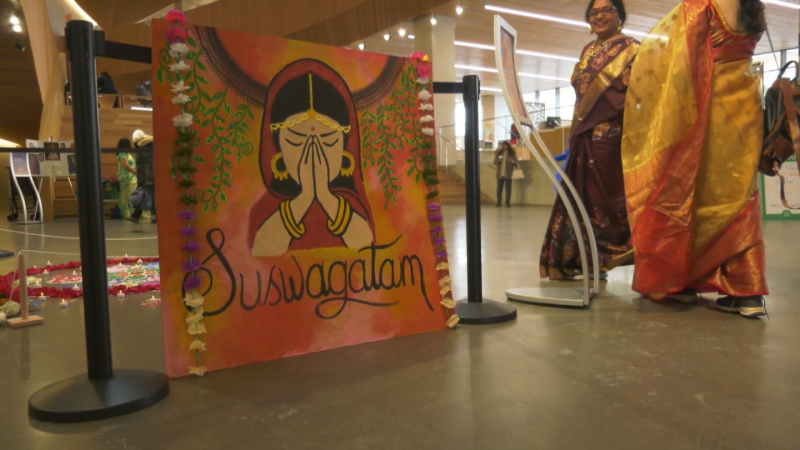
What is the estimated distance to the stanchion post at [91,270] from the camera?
1.16 metres

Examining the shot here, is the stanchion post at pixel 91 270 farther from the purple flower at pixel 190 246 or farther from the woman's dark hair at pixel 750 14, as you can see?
the woman's dark hair at pixel 750 14

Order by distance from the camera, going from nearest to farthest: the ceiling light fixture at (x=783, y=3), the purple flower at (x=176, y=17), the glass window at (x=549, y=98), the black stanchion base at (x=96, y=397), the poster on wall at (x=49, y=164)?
the black stanchion base at (x=96, y=397)
the purple flower at (x=176, y=17)
the poster on wall at (x=49, y=164)
the ceiling light fixture at (x=783, y=3)
the glass window at (x=549, y=98)

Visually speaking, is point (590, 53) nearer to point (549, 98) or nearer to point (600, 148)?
point (600, 148)

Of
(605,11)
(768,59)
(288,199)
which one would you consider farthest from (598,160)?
(768,59)

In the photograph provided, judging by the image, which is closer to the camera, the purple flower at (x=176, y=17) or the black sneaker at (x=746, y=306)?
the purple flower at (x=176, y=17)

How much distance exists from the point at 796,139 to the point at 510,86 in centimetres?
97

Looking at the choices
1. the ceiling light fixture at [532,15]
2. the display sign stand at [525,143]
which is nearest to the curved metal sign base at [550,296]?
the display sign stand at [525,143]

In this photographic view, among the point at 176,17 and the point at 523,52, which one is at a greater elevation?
the point at 523,52

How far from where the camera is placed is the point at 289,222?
4.95 ft

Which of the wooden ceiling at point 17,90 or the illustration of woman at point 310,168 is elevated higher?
the wooden ceiling at point 17,90

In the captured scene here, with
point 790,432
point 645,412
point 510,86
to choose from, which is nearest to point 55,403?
point 645,412

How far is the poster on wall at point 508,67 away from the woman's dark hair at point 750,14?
2.56 ft

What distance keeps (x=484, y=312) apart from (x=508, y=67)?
90cm

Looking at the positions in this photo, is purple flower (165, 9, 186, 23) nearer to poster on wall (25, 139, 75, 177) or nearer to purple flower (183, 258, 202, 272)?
purple flower (183, 258, 202, 272)
